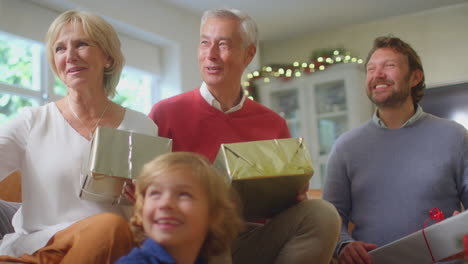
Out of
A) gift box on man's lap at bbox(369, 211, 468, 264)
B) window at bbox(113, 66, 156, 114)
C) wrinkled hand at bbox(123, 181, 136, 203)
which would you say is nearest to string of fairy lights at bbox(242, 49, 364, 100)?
window at bbox(113, 66, 156, 114)

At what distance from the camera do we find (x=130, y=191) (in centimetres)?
128

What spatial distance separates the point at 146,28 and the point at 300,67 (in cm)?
178

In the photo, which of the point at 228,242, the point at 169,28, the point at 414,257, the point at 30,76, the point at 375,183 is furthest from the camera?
the point at 169,28

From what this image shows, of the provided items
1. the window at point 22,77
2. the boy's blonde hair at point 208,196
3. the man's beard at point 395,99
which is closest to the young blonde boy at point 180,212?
the boy's blonde hair at point 208,196

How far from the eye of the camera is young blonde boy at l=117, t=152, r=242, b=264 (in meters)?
1.10

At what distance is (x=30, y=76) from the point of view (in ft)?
12.1

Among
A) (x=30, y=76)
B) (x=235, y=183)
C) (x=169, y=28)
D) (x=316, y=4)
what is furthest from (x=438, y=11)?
(x=235, y=183)

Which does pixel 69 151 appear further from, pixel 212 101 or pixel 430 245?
pixel 430 245

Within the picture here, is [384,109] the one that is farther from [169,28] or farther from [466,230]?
[169,28]

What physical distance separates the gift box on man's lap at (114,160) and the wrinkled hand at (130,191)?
1 cm

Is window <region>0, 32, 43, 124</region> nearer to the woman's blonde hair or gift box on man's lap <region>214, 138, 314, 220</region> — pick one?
the woman's blonde hair

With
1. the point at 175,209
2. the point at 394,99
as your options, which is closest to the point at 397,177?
the point at 394,99

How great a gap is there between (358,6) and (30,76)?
9.86ft

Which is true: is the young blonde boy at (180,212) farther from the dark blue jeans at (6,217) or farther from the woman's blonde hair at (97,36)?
the dark blue jeans at (6,217)
